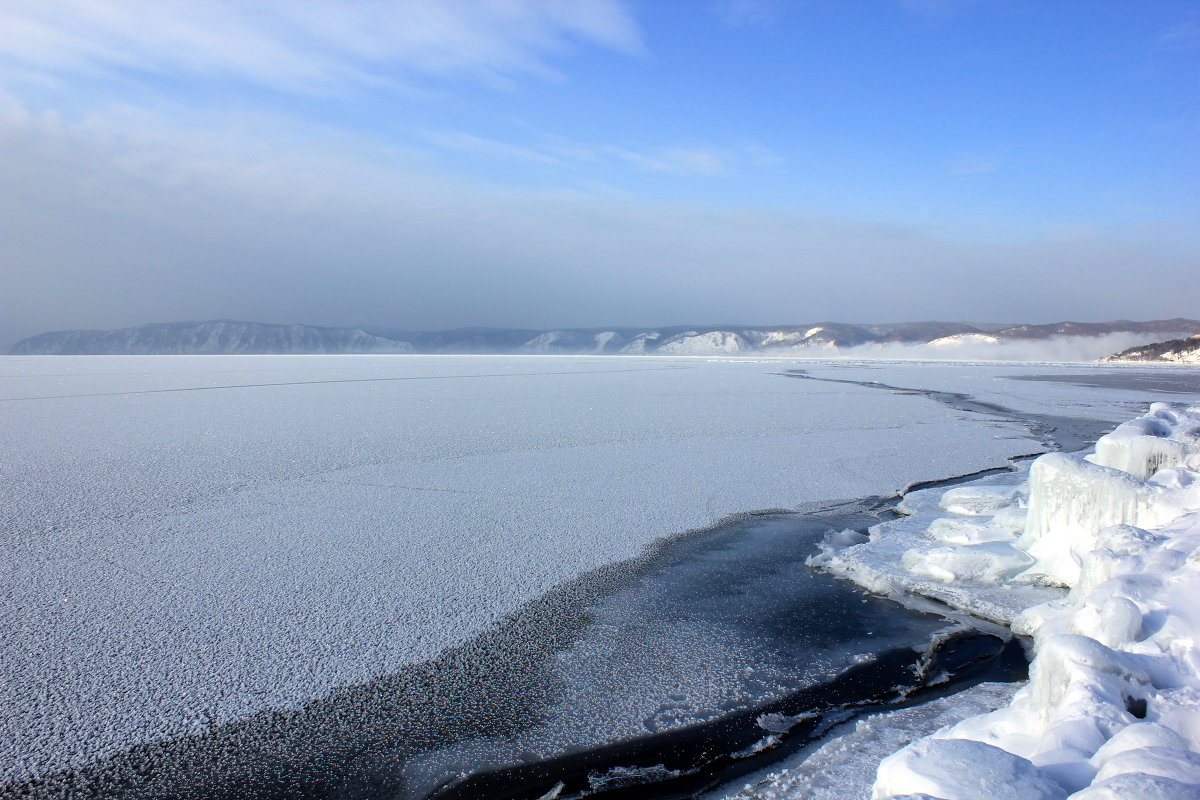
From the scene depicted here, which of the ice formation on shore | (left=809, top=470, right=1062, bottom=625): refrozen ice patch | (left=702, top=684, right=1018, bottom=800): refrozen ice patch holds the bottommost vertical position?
(left=702, top=684, right=1018, bottom=800): refrozen ice patch

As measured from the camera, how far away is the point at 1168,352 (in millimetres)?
63375

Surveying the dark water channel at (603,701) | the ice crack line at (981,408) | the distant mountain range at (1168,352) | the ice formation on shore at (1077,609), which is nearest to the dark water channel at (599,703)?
the dark water channel at (603,701)

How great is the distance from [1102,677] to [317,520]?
5.11 metres

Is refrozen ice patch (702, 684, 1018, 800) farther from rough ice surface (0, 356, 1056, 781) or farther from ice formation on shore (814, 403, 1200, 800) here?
rough ice surface (0, 356, 1056, 781)

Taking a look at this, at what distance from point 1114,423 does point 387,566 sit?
12.9 m

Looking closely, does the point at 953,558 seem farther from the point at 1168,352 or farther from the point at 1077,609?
the point at 1168,352

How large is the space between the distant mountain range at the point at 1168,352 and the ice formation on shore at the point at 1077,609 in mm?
69166

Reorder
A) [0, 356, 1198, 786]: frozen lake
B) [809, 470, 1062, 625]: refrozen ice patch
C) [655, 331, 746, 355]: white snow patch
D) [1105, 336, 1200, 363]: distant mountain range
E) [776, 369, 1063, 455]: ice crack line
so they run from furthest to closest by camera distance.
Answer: [655, 331, 746, 355]: white snow patch, [1105, 336, 1200, 363]: distant mountain range, [776, 369, 1063, 455]: ice crack line, [809, 470, 1062, 625]: refrozen ice patch, [0, 356, 1198, 786]: frozen lake

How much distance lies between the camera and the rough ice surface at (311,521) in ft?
10.3

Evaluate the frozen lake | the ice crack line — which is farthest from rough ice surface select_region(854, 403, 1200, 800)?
the ice crack line

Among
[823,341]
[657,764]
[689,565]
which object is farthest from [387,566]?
[823,341]

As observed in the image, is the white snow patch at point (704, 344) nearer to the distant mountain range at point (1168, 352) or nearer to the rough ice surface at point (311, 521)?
the distant mountain range at point (1168, 352)

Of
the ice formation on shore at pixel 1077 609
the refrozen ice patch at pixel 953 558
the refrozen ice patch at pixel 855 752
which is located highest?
the ice formation on shore at pixel 1077 609

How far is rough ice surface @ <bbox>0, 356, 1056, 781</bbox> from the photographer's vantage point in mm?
3154
